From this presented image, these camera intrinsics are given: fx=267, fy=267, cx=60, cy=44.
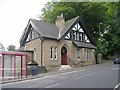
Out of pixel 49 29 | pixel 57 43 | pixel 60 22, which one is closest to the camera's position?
pixel 57 43

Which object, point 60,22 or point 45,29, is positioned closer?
point 45,29

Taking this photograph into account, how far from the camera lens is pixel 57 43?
41.5 metres

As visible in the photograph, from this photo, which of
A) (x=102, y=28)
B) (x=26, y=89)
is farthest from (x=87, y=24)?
(x=26, y=89)

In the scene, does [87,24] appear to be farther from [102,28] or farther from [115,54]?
[115,54]

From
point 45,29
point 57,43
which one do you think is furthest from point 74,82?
point 45,29

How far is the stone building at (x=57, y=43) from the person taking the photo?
39.4m

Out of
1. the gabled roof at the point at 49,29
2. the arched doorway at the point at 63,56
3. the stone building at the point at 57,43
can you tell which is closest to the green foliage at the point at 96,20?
the stone building at the point at 57,43

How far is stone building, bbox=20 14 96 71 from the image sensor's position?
129 feet

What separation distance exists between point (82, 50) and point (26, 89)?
29841 mm

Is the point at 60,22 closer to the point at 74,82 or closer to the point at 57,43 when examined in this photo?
the point at 57,43

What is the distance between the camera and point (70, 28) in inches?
1719

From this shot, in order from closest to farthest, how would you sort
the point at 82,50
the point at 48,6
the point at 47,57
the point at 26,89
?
1. the point at 26,89
2. the point at 47,57
3. the point at 82,50
4. the point at 48,6

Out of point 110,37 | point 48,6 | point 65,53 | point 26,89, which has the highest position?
point 48,6

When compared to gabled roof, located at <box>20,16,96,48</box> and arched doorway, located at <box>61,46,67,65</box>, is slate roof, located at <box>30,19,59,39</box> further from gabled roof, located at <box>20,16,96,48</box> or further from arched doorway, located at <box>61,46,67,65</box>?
arched doorway, located at <box>61,46,67,65</box>
